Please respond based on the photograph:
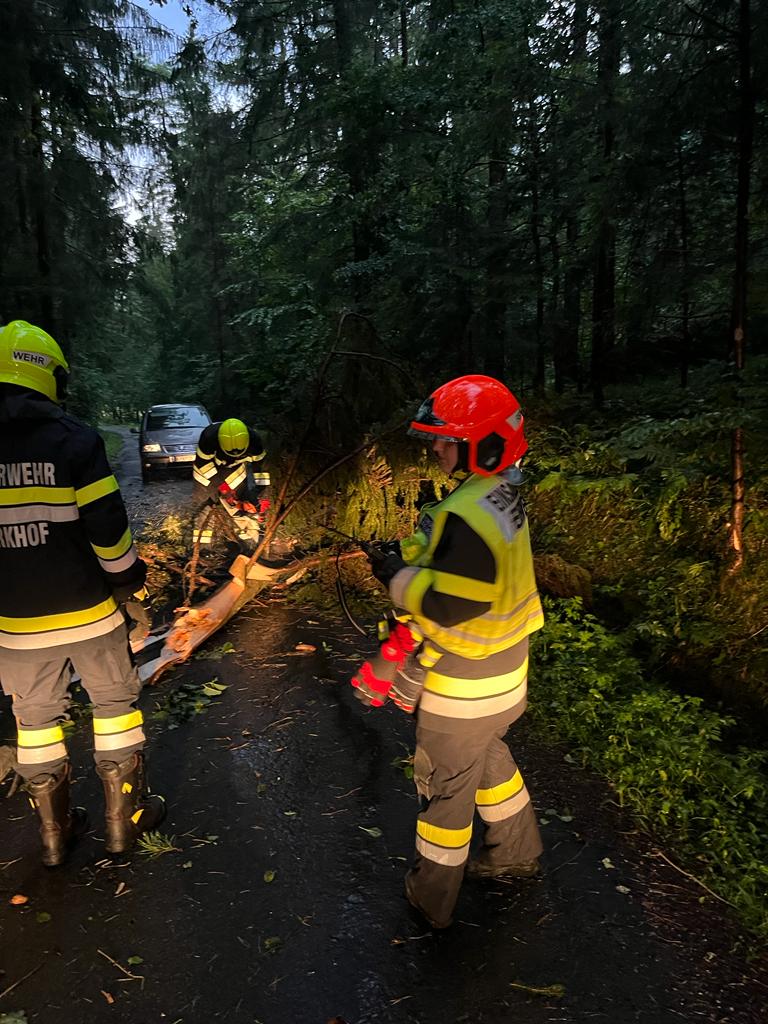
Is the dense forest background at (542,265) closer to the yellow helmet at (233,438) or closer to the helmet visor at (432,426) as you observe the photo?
the yellow helmet at (233,438)

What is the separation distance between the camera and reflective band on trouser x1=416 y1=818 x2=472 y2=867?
8.04 feet

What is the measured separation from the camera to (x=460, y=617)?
2.19 metres

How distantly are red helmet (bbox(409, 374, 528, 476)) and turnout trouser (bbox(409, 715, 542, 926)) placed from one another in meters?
1.05

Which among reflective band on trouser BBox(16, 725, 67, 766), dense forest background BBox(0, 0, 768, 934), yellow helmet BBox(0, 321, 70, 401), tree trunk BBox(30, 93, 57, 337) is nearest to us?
yellow helmet BBox(0, 321, 70, 401)

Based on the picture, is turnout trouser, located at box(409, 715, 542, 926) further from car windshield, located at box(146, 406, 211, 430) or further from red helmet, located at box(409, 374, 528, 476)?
car windshield, located at box(146, 406, 211, 430)

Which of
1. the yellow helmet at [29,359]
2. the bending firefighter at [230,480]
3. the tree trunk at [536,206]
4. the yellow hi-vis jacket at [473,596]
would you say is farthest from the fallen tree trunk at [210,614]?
the tree trunk at [536,206]

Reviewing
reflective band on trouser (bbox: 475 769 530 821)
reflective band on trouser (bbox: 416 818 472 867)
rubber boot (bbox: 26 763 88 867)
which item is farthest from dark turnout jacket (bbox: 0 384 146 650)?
reflective band on trouser (bbox: 475 769 530 821)

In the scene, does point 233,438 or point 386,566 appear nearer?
point 386,566

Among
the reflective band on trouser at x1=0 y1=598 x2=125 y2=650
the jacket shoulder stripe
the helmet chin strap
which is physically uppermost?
the helmet chin strap

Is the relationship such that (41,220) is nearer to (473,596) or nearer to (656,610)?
(656,610)

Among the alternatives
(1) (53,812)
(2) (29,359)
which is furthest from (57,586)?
(1) (53,812)

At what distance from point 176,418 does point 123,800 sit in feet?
46.9

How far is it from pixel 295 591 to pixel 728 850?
450 centimetres

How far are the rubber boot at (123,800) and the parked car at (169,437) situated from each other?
11029mm
